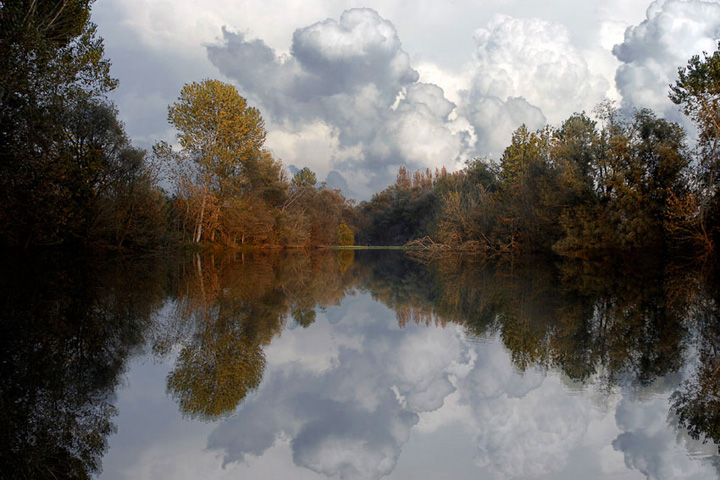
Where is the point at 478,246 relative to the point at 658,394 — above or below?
above

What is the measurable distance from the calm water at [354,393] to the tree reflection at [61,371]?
16 millimetres

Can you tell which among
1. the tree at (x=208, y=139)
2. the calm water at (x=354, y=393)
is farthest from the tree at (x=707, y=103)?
the tree at (x=208, y=139)

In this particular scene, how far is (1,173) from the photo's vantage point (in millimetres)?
12453

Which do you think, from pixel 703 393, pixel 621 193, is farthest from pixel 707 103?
pixel 703 393

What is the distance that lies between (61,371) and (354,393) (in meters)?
2.32

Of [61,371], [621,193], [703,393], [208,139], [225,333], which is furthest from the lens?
[208,139]

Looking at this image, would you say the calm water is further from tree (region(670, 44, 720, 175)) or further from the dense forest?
tree (region(670, 44, 720, 175))

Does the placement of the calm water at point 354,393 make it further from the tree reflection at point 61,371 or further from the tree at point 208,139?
the tree at point 208,139

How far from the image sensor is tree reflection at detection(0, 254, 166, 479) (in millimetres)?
2232

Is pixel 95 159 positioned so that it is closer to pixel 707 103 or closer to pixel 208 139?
pixel 208 139

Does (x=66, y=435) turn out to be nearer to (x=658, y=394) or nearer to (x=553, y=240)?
(x=658, y=394)

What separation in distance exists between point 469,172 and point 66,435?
47.6 m

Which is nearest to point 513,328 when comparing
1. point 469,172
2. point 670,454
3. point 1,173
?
point 670,454

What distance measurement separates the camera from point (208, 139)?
97.1 ft
